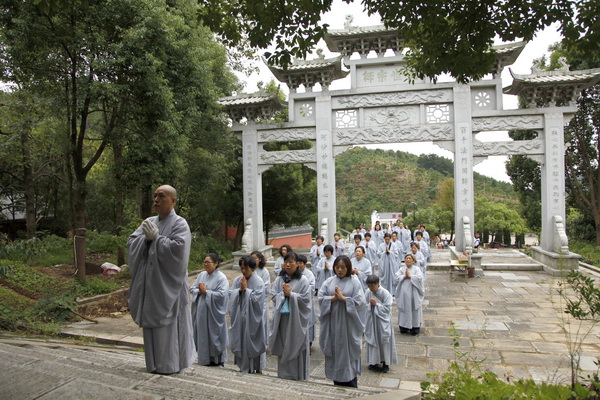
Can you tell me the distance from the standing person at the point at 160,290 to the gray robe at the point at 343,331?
2014 mm

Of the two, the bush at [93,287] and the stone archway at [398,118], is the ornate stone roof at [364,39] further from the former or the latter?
the bush at [93,287]

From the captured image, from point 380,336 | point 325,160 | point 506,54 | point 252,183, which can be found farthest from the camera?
point 252,183

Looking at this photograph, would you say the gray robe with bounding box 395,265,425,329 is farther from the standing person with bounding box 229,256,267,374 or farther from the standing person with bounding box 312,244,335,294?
the standing person with bounding box 229,256,267,374

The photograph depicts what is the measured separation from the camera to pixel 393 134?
14.7 m

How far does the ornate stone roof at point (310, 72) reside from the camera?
15.0 metres

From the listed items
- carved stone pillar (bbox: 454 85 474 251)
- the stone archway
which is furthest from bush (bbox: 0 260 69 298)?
carved stone pillar (bbox: 454 85 474 251)

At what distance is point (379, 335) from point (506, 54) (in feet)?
38.4

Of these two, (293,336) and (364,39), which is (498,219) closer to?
(364,39)

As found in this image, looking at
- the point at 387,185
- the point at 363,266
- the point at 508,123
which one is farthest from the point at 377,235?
the point at 387,185

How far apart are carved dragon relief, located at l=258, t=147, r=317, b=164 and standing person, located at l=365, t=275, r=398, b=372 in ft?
32.1

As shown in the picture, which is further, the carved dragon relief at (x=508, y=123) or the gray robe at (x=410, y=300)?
the carved dragon relief at (x=508, y=123)

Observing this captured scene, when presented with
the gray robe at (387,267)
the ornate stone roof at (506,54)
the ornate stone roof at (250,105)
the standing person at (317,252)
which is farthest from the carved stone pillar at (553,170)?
the ornate stone roof at (250,105)

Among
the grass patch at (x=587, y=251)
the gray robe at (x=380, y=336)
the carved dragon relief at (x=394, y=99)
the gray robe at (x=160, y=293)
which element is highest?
the carved dragon relief at (x=394, y=99)

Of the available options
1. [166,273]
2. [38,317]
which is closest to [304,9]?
[166,273]
